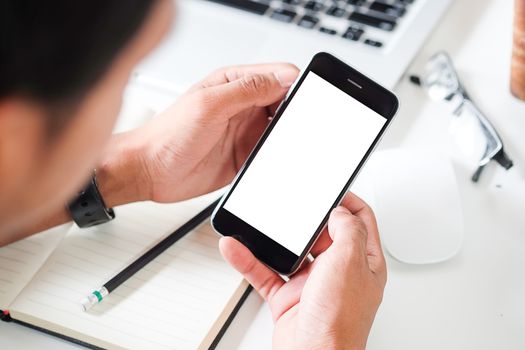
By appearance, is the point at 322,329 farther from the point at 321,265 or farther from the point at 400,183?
the point at 400,183

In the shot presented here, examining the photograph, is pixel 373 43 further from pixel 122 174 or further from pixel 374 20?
pixel 122 174

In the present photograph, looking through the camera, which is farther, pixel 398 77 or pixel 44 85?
pixel 398 77

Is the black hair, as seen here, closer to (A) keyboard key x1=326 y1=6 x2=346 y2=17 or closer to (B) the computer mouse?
(B) the computer mouse

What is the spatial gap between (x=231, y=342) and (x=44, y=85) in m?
0.36

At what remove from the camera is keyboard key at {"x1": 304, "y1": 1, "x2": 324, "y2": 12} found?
89 cm

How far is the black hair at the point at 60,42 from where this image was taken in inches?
11.2

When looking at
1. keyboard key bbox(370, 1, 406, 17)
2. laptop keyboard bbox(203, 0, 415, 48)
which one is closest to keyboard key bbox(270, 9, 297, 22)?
laptop keyboard bbox(203, 0, 415, 48)

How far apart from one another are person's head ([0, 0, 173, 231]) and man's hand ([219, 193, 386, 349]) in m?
0.26

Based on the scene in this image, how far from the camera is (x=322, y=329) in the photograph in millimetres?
545

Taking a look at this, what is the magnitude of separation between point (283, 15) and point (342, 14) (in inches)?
3.2

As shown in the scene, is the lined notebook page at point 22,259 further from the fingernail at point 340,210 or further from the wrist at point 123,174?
the fingernail at point 340,210

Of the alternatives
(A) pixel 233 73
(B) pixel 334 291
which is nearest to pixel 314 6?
(A) pixel 233 73

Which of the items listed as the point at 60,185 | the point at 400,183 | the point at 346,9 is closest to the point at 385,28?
the point at 346,9

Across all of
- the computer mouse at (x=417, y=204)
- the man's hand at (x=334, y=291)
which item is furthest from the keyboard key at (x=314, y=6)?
the man's hand at (x=334, y=291)
